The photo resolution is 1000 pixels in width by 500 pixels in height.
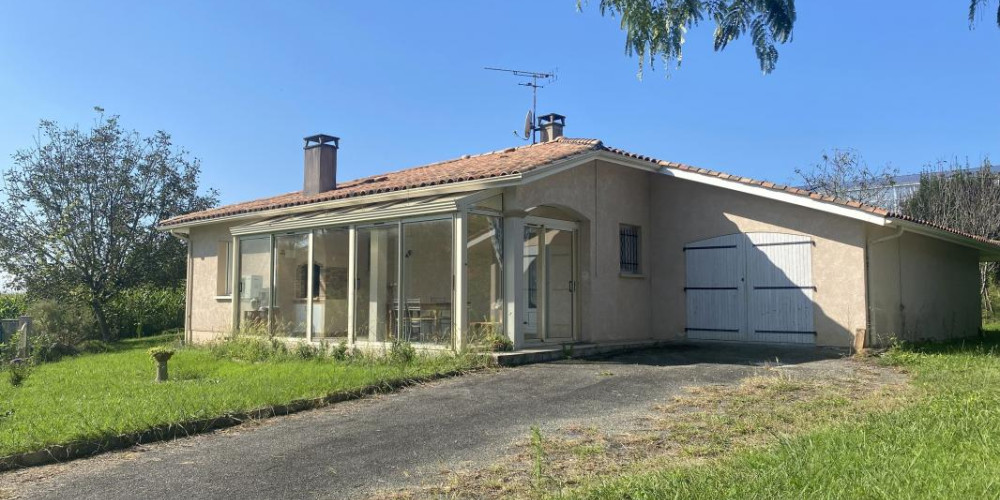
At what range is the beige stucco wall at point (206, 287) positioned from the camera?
637 inches

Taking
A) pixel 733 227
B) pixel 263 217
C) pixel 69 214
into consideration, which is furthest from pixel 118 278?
pixel 733 227

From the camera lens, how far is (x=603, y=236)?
12.7 metres

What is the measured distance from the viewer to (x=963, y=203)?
86.0 ft

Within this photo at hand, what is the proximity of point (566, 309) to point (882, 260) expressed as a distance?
5.39 m

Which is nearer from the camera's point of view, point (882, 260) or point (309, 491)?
point (309, 491)

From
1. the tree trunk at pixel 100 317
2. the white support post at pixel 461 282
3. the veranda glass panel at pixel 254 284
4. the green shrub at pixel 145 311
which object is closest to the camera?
the white support post at pixel 461 282

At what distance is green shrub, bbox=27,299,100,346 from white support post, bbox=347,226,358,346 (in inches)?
376

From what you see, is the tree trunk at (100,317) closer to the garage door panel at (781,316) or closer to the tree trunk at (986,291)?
the garage door panel at (781,316)

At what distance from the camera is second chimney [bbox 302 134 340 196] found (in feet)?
53.9

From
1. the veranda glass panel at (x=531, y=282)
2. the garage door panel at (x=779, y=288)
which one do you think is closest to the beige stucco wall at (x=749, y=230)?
the garage door panel at (x=779, y=288)

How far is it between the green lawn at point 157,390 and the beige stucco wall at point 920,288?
7.05 m

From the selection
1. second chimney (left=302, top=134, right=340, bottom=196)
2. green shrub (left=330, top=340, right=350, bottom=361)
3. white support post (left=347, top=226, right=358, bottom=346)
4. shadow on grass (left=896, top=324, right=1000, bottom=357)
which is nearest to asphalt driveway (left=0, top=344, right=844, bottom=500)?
green shrub (left=330, top=340, right=350, bottom=361)

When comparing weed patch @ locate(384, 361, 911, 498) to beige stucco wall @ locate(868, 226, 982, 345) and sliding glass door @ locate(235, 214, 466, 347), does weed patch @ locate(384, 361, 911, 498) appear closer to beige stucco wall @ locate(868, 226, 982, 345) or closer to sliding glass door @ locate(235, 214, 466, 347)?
beige stucco wall @ locate(868, 226, 982, 345)

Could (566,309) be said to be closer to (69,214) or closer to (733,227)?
(733,227)
